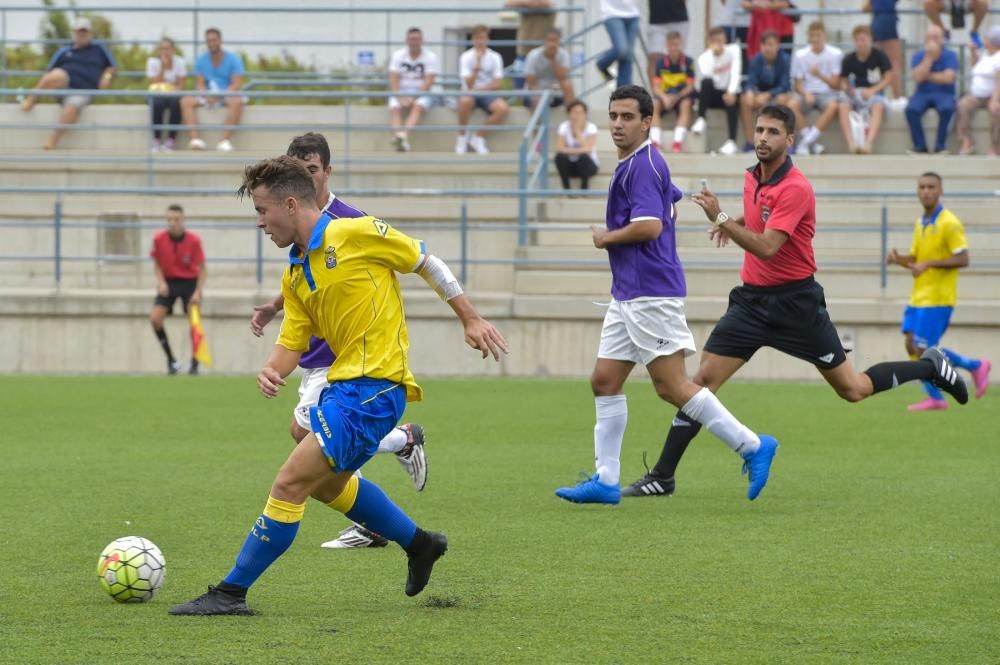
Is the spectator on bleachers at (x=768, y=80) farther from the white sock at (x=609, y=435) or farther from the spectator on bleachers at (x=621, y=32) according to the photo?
the white sock at (x=609, y=435)

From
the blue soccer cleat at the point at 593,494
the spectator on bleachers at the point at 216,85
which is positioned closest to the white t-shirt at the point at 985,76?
the spectator on bleachers at the point at 216,85

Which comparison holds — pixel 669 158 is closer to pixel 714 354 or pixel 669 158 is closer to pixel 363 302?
pixel 714 354

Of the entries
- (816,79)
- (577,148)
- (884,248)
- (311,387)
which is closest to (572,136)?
(577,148)

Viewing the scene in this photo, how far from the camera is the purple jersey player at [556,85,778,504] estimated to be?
28.2 feet

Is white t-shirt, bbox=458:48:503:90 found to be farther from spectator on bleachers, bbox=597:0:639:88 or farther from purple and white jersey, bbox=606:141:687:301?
purple and white jersey, bbox=606:141:687:301

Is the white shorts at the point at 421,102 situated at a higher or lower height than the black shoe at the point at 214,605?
higher

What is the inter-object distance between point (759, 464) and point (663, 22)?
14.9 meters

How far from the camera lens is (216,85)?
77.4 ft

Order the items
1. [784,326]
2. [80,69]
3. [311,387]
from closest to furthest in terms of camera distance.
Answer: [311,387]
[784,326]
[80,69]

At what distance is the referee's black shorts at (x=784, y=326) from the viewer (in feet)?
30.1

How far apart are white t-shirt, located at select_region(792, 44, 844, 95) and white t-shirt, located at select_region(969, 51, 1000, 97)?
70.6 inches

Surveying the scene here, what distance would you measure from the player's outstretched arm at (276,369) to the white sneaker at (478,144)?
618 inches

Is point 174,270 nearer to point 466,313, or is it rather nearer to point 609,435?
point 609,435

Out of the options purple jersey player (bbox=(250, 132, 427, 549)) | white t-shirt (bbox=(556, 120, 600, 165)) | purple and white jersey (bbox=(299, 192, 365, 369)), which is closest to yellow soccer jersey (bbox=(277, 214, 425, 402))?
purple jersey player (bbox=(250, 132, 427, 549))
